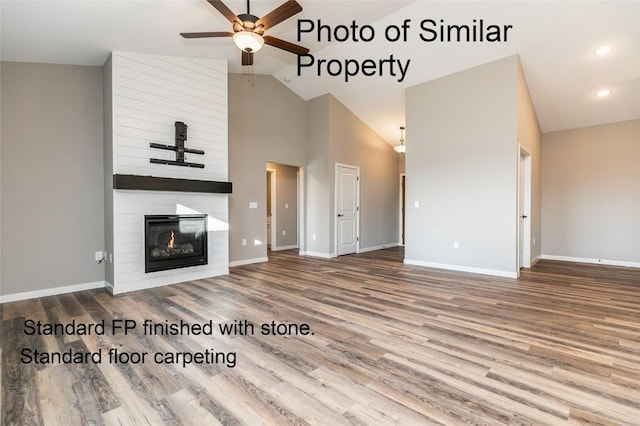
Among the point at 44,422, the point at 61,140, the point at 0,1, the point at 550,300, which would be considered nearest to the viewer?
the point at 44,422

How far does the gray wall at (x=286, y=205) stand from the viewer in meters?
8.06

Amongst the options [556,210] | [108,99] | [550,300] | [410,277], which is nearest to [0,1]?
Answer: [108,99]

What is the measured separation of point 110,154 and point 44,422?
334 cm

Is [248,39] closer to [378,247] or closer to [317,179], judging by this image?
[317,179]

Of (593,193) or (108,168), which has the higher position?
(108,168)

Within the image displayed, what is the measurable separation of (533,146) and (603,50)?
6.14 ft

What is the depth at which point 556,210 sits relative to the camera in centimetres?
655

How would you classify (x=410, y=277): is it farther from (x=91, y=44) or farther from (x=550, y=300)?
(x=91, y=44)

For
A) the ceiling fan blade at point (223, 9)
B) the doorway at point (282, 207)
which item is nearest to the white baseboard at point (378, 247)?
the doorway at point (282, 207)

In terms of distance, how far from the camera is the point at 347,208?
714 centimetres

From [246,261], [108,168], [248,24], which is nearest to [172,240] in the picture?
[108,168]

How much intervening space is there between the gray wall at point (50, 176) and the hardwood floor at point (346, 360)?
456 mm

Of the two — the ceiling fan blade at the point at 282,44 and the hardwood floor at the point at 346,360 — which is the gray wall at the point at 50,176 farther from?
the ceiling fan blade at the point at 282,44

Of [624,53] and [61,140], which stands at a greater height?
[624,53]
